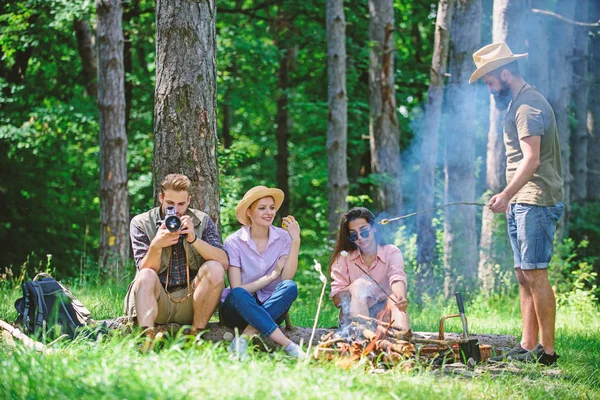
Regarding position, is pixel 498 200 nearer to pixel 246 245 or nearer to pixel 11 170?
pixel 246 245

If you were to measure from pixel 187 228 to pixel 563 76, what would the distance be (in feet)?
35.7

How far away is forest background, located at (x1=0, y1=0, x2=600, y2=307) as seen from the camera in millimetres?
10828

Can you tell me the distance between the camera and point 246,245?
18.9ft

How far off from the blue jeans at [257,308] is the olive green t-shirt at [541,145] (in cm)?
180

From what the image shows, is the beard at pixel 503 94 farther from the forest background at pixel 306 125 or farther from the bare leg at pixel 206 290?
the forest background at pixel 306 125

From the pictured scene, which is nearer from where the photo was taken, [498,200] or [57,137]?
[498,200]

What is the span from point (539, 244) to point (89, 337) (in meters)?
3.16

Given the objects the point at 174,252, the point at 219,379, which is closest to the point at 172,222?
the point at 174,252

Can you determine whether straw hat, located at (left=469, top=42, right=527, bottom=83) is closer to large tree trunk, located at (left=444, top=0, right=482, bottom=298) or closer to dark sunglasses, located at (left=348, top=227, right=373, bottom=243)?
dark sunglasses, located at (left=348, top=227, right=373, bottom=243)

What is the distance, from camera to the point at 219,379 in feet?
12.0

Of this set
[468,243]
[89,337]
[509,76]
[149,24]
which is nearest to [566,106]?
[468,243]

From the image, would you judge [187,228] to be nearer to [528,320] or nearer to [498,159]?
[528,320]

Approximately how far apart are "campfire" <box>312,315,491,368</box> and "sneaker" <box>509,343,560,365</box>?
0.78 ft

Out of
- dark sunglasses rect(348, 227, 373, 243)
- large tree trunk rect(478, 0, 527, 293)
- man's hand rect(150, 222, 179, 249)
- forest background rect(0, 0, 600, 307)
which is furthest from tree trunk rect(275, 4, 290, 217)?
man's hand rect(150, 222, 179, 249)
